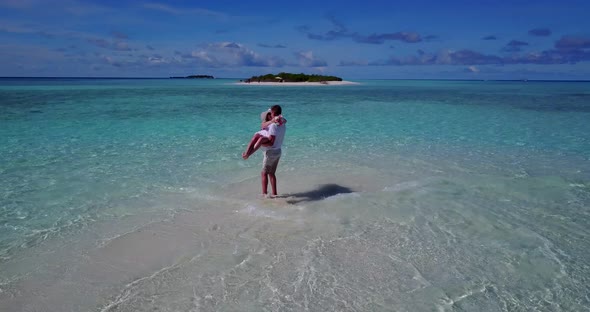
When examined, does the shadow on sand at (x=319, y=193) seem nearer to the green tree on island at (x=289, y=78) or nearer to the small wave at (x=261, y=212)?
the small wave at (x=261, y=212)

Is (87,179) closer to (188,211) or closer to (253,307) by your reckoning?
(188,211)

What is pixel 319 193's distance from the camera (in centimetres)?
805

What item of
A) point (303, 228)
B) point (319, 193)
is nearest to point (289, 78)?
point (319, 193)

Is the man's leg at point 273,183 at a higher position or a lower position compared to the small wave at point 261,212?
higher

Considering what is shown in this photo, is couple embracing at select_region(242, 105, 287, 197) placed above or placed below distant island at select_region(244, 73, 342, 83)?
below

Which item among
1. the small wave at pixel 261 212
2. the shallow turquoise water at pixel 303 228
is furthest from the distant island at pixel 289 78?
the small wave at pixel 261 212

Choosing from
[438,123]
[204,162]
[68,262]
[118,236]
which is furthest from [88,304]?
[438,123]

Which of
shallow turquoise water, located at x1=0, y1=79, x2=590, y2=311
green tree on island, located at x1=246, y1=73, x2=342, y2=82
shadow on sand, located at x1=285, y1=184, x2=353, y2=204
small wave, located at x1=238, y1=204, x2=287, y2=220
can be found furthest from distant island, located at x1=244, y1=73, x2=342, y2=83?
small wave, located at x1=238, y1=204, x2=287, y2=220

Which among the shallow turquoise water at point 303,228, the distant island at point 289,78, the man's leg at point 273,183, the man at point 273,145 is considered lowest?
the shallow turquoise water at point 303,228

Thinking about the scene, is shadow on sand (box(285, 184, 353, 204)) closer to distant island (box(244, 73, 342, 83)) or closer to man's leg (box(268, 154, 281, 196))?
man's leg (box(268, 154, 281, 196))

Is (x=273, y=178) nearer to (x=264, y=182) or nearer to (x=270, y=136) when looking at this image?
(x=264, y=182)

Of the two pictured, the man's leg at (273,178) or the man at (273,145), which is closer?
the man at (273,145)

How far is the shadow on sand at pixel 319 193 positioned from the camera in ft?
25.0

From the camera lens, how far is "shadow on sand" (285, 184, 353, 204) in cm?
762
